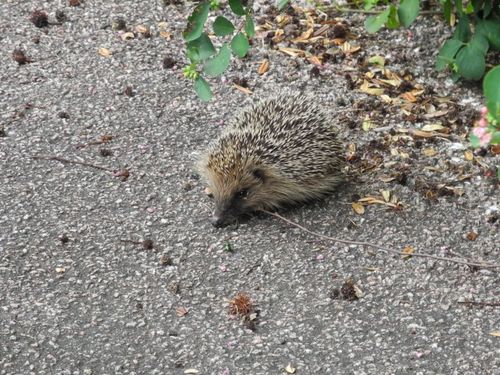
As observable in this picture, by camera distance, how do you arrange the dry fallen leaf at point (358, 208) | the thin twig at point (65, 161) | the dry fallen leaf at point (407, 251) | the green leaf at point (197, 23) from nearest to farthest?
1. the green leaf at point (197, 23)
2. the dry fallen leaf at point (407, 251)
3. the dry fallen leaf at point (358, 208)
4. the thin twig at point (65, 161)

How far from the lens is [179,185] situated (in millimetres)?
6086

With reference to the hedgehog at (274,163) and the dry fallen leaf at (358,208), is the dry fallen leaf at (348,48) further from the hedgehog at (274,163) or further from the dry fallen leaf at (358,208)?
the dry fallen leaf at (358,208)

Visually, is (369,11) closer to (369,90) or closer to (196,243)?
(369,90)

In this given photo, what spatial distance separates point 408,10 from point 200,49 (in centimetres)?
137

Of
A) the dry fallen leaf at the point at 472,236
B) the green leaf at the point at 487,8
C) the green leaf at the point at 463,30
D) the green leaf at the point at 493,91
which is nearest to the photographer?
the green leaf at the point at 493,91

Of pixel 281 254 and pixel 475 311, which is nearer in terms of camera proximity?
pixel 475 311

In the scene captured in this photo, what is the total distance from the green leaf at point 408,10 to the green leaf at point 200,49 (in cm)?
130

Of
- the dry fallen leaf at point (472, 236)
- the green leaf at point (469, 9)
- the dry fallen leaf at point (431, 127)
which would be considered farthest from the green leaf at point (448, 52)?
the dry fallen leaf at point (472, 236)

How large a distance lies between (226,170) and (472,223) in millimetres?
1703

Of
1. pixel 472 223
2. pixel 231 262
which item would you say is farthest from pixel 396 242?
pixel 231 262

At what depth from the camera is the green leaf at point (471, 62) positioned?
Result: 677cm

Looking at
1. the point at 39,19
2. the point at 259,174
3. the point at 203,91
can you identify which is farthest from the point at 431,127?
the point at 39,19

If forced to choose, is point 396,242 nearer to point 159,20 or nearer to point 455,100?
point 455,100

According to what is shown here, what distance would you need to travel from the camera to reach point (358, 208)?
19.2ft
